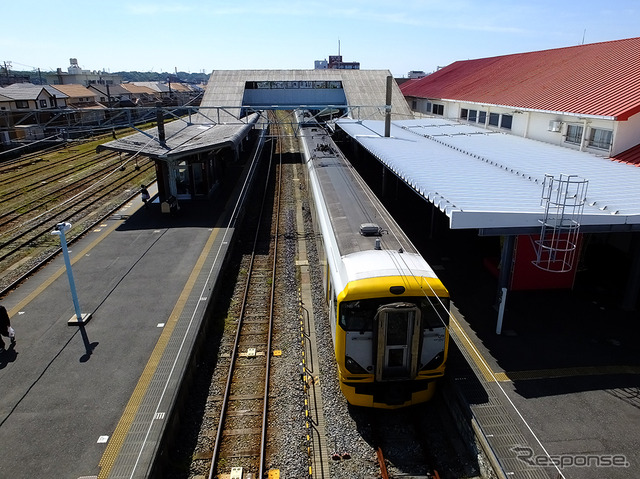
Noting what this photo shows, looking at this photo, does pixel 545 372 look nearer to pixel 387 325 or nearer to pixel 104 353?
pixel 387 325

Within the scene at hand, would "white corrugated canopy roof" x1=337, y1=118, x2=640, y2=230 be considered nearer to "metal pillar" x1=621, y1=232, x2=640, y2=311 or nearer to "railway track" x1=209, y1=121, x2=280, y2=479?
"metal pillar" x1=621, y1=232, x2=640, y2=311

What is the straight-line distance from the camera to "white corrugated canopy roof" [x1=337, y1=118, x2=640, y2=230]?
10.4m

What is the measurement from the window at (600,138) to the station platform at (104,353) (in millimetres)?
14819

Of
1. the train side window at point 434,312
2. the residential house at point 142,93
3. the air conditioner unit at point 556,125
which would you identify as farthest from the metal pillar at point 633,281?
the residential house at point 142,93

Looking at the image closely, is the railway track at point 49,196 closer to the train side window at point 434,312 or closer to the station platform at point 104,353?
the station platform at point 104,353

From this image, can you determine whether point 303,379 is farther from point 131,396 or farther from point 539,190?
point 539,190

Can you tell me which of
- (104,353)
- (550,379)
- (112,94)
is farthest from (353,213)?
(112,94)

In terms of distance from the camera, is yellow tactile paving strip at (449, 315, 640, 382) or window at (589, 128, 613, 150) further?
window at (589, 128, 613, 150)

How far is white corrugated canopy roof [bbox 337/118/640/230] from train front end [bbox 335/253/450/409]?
8.55ft

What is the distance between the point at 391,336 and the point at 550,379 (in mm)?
4227

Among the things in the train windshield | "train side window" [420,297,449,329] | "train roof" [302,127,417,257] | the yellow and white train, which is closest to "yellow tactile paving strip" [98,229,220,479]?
the yellow and white train

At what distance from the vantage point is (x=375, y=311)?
835 cm

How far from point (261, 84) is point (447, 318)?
39518 mm

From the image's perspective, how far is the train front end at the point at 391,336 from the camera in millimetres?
8258
